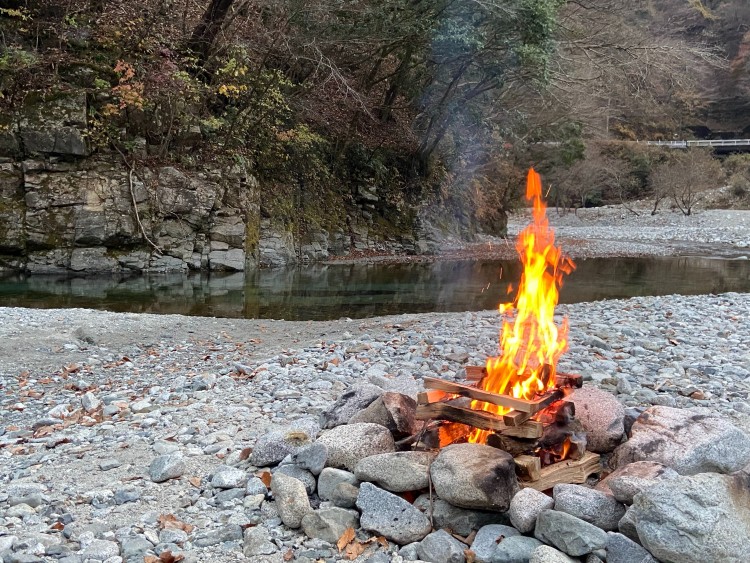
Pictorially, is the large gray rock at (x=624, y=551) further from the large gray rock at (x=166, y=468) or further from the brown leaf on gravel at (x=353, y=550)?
the large gray rock at (x=166, y=468)

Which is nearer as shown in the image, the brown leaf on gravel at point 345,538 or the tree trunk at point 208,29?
the brown leaf on gravel at point 345,538

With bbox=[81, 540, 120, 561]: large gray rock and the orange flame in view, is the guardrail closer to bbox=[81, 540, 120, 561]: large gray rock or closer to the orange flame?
the orange flame

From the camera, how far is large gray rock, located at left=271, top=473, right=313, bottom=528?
3.26 meters

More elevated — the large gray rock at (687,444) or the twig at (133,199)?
the twig at (133,199)

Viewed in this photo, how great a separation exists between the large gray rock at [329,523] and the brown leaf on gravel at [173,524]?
62 cm

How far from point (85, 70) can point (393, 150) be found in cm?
1226

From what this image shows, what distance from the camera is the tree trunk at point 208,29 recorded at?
17.1m

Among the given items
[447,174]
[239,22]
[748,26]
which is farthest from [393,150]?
[748,26]

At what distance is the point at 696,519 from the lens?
8.56 ft

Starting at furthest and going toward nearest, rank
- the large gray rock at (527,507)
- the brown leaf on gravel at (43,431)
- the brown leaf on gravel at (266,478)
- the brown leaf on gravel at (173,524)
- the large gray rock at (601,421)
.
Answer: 1. the brown leaf on gravel at (43,431)
2. the large gray rock at (601,421)
3. the brown leaf on gravel at (266,478)
4. the brown leaf on gravel at (173,524)
5. the large gray rock at (527,507)

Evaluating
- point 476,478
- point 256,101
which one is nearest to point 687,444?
point 476,478

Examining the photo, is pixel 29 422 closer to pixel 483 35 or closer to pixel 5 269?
pixel 5 269

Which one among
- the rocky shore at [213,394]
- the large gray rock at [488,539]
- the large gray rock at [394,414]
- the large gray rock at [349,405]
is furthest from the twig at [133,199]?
the large gray rock at [488,539]

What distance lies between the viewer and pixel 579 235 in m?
34.6
